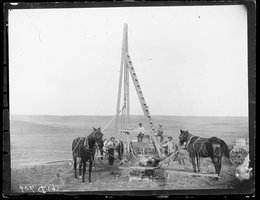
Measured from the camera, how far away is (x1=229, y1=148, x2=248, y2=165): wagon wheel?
6.64 ft

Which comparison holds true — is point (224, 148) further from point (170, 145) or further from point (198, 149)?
point (170, 145)

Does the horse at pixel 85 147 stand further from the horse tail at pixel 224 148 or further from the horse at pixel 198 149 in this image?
the horse tail at pixel 224 148

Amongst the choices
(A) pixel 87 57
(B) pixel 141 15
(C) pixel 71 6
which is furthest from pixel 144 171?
(C) pixel 71 6

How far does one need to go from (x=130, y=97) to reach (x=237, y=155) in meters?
0.72

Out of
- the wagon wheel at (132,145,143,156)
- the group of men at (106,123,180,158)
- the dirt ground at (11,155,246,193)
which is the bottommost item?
the dirt ground at (11,155,246,193)

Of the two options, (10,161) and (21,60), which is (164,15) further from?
(10,161)

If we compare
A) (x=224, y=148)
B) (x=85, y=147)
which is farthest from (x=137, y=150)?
(x=224, y=148)

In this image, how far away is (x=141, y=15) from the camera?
204 cm

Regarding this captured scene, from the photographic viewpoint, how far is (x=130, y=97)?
2.04 metres

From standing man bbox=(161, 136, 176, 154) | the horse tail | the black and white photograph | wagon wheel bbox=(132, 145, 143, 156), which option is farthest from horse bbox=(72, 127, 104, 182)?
the horse tail

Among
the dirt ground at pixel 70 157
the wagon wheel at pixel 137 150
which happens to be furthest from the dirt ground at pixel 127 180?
the wagon wheel at pixel 137 150

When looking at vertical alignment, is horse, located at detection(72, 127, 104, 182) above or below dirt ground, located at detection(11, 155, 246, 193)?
above

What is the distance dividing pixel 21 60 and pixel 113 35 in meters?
0.57

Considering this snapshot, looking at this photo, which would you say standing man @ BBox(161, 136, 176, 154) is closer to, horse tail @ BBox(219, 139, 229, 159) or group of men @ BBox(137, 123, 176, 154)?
group of men @ BBox(137, 123, 176, 154)
